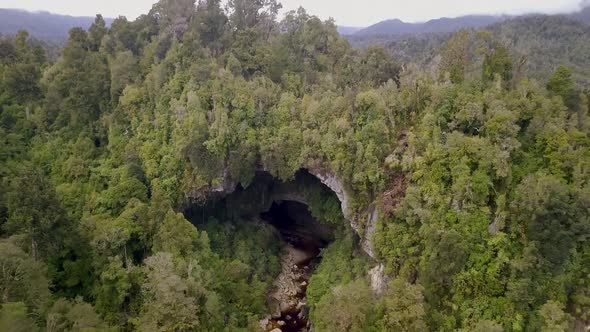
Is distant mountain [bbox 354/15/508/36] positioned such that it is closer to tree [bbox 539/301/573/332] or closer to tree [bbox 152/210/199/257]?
tree [bbox 152/210/199/257]

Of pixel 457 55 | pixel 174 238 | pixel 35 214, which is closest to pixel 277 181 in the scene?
pixel 174 238

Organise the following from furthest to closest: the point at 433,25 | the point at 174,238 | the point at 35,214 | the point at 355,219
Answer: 1. the point at 433,25
2. the point at 355,219
3. the point at 174,238
4. the point at 35,214

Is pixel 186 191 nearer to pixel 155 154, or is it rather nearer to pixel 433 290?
pixel 155 154

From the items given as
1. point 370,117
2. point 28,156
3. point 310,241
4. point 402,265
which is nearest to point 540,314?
point 402,265

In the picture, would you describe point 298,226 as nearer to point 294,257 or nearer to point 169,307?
point 294,257

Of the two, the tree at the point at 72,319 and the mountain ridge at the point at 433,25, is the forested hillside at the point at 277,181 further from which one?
the mountain ridge at the point at 433,25

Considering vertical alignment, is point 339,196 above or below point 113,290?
above

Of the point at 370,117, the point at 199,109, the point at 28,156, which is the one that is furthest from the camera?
the point at 28,156
